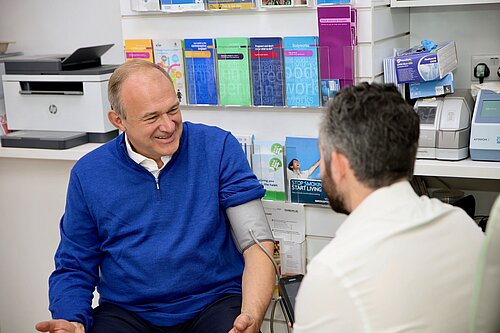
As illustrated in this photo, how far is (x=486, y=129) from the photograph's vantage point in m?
2.21

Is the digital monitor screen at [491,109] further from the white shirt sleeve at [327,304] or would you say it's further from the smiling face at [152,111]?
the white shirt sleeve at [327,304]

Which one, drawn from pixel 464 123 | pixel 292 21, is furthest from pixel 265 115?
pixel 464 123

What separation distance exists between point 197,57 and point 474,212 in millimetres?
1140

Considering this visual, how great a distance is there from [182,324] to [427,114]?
102 cm

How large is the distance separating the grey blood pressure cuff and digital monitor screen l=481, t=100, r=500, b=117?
769mm

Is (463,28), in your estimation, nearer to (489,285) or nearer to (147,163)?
(147,163)

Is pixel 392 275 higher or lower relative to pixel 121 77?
lower

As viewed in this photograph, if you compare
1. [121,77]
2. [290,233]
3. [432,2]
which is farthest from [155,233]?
[432,2]

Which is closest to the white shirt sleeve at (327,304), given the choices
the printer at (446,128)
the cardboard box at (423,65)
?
the printer at (446,128)

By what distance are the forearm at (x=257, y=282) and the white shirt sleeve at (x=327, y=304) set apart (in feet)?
2.56

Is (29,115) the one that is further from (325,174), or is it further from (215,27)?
(325,174)

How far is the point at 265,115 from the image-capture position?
2555 mm

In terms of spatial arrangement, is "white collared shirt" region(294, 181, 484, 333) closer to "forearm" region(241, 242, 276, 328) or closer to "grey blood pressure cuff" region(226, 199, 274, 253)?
"forearm" region(241, 242, 276, 328)

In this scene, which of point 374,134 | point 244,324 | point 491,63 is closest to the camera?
point 374,134
